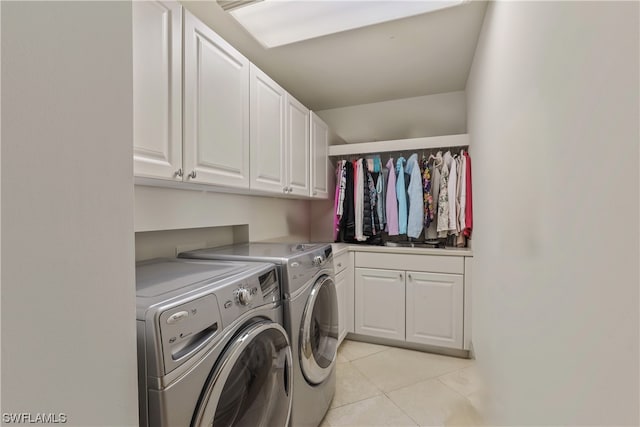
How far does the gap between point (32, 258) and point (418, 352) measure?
8.42ft

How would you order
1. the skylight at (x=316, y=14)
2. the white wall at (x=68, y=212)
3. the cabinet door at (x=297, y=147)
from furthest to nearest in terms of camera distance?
the cabinet door at (x=297, y=147) < the skylight at (x=316, y=14) < the white wall at (x=68, y=212)

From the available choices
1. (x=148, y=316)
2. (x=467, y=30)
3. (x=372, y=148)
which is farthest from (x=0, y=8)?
(x=372, y=148)

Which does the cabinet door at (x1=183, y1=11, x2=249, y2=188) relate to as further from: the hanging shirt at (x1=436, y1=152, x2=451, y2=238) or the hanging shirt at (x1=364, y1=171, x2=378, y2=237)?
the hanging shirt at (x1=436, y1=152, x2=451, y2=238)

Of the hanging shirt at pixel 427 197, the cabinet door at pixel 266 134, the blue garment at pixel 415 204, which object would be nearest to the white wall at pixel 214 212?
the cabinet door at pixel 266 134

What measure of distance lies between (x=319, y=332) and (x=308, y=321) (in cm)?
29

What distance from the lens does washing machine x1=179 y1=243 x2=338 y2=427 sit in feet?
4.11

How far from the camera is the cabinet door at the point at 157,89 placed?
102 centimetres

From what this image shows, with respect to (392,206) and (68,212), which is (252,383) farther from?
(392,206)

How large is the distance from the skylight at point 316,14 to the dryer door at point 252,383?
1531 millimetres

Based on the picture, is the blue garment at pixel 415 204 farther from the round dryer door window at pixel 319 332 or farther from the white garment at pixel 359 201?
the round dryer door window at pixel 319 332

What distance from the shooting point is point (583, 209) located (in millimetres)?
Answer: 600

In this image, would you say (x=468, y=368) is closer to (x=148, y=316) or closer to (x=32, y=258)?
(x=148, y=316)

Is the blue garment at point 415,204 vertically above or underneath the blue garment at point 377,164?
underneath

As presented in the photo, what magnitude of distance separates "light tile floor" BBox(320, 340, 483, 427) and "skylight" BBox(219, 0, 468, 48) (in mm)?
2177
